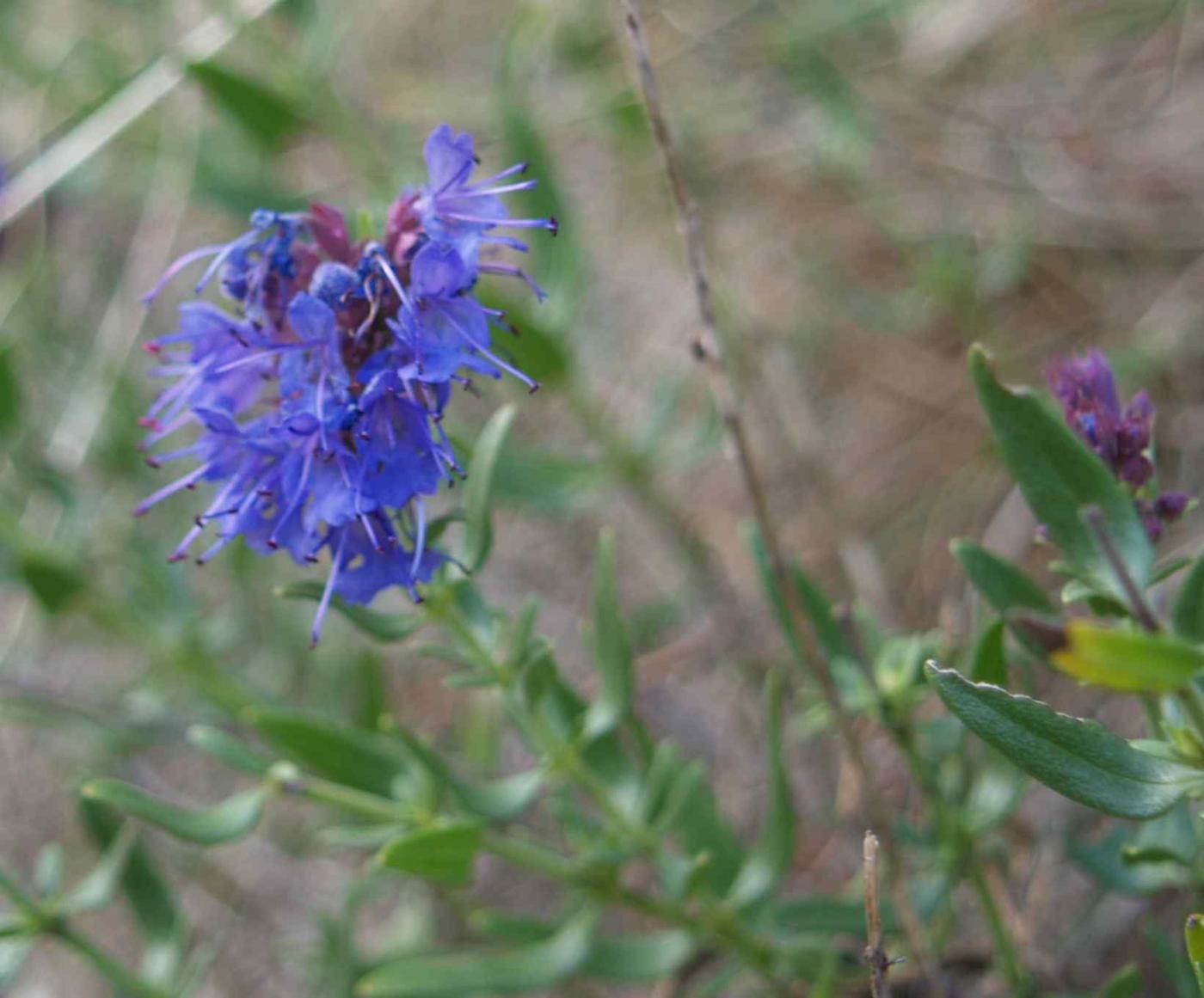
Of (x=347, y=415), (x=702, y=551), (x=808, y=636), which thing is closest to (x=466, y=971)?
(x=808, y=636)

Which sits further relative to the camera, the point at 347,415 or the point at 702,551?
the point at 702,551

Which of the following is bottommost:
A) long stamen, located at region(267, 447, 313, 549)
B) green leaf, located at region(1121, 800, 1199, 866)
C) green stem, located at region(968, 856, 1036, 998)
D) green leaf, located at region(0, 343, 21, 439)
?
green stem, located at region(968, 856, 1036, 998)

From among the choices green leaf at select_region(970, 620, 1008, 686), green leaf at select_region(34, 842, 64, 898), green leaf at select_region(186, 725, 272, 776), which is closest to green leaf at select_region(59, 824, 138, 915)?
green leaf at select_region(34, 842, 64, 898)

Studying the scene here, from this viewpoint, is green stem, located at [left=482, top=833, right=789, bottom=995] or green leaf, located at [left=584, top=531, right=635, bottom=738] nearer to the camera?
green leaf, located at [left=584, top=531, right=635, bottom=738]

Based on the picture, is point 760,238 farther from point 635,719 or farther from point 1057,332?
point 635,719

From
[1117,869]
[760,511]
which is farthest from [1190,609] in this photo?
[760,511]

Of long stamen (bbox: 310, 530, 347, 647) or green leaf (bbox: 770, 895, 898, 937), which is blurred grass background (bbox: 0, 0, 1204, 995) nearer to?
green leaf (bbox: 770, 895, 898, 937)

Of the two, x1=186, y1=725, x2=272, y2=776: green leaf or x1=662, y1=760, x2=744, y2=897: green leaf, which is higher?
x1=186, y1=725, x2=272, y2=776: green leaf
